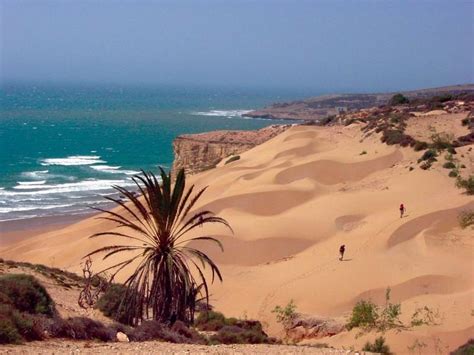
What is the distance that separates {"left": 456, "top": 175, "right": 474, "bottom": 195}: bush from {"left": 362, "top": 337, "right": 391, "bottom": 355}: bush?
14.4m

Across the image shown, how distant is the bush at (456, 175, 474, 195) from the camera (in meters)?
25.3

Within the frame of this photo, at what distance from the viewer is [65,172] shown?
52.6 metres

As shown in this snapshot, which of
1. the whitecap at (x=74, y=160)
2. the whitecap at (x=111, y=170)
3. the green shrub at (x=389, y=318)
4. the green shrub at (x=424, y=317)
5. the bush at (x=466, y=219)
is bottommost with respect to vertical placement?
the whitecap at (x=111, y=170)

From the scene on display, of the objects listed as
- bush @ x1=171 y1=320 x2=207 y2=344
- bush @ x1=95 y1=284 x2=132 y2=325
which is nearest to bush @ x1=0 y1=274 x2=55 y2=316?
bush @ x1=95 y1=284 x2=132 y2=325

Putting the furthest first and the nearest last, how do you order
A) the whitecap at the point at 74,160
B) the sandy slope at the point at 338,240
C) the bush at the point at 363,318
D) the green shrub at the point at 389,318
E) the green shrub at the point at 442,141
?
the whitecap at the point at 74,160, the green shrub at the point at 442,141, the sandy slope at the point at 338,240, the bush at the point at 363,318, the green shrub at the point at 389,318

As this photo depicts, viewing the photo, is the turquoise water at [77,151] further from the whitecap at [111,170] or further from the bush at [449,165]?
the bush at [449,165]

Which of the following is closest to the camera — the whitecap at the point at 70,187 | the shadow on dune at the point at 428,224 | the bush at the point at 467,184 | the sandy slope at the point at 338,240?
the sandy slope at the point at 338,240

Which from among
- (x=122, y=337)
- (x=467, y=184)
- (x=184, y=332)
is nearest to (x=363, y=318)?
(x=184, y=332)

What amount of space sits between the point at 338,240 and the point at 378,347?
11.9 meters

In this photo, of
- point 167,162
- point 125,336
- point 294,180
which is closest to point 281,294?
point 125,336

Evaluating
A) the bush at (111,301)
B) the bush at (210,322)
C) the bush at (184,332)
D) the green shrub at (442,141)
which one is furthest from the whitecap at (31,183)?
the bush at (184,332)

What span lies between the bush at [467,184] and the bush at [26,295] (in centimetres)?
1797

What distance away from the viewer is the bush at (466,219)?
22219 mm

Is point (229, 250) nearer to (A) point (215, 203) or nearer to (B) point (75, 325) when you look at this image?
(A) point (215, 203)
